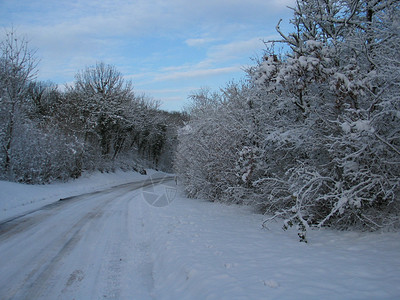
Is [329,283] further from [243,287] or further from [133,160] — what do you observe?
[133,160]

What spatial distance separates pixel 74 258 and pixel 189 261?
2364mm

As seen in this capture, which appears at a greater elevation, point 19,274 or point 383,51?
point 383,51

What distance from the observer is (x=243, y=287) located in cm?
396

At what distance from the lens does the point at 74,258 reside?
570 cm

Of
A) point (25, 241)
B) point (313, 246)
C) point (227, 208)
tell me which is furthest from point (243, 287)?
point (227, 208)

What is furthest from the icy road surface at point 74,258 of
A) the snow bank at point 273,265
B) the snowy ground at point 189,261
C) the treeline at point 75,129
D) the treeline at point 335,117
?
the treeline at point 75,129

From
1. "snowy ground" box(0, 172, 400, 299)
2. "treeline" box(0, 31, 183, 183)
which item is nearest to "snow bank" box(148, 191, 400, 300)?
"snowy ground" box(0, 172, 400, 299)

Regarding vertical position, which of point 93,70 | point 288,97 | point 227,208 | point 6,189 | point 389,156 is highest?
point 93,70

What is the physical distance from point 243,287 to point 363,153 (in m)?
4.23

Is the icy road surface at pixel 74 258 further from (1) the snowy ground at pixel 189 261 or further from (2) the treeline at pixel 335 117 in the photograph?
(2) the treeline at pixel 335 117

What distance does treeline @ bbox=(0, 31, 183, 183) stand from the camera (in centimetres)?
1755

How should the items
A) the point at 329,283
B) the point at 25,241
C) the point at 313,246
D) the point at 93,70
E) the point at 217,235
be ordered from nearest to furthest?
1. the point at 329,283
2. the point at 313,246
3. the point at 25,241
4. the point at 217,235
5. the point at 93,70

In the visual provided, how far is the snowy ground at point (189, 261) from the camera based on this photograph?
3.91 metres

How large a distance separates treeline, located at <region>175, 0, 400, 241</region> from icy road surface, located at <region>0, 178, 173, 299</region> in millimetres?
3384
